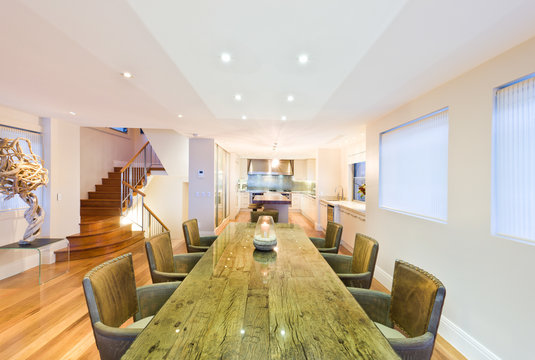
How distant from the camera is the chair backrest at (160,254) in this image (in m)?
1.89

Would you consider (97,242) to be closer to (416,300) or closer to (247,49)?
(247,49)

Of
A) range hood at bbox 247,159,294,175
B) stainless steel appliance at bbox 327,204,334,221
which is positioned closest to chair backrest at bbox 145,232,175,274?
stainless steel appliance at bbox 327,204,334,221

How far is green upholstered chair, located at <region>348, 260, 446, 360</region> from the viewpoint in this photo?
1.08m

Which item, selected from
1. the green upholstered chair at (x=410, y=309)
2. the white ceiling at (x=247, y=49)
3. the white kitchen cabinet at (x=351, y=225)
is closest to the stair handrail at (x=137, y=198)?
the white ceiling at (x=247, y=49)

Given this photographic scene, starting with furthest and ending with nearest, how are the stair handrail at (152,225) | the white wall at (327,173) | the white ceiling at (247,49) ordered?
the white wall at (327,173) → the stair handrail at (152,225) → the white ceiling at (247,49)

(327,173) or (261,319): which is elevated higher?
(327,173)

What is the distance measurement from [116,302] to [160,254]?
62cm

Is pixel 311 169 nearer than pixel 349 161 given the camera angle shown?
No

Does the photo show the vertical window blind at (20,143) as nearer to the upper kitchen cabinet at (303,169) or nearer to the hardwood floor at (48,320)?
the hardwood floor at (48,320)

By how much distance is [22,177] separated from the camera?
128 inches

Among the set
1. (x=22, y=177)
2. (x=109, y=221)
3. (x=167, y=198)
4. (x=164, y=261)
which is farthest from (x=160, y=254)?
(x=167, y=198)

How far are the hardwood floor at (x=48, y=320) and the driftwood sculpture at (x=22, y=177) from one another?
74 cm

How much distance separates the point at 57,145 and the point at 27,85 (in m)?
2.08

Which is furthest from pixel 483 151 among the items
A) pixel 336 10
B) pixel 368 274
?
pixel 336 10
